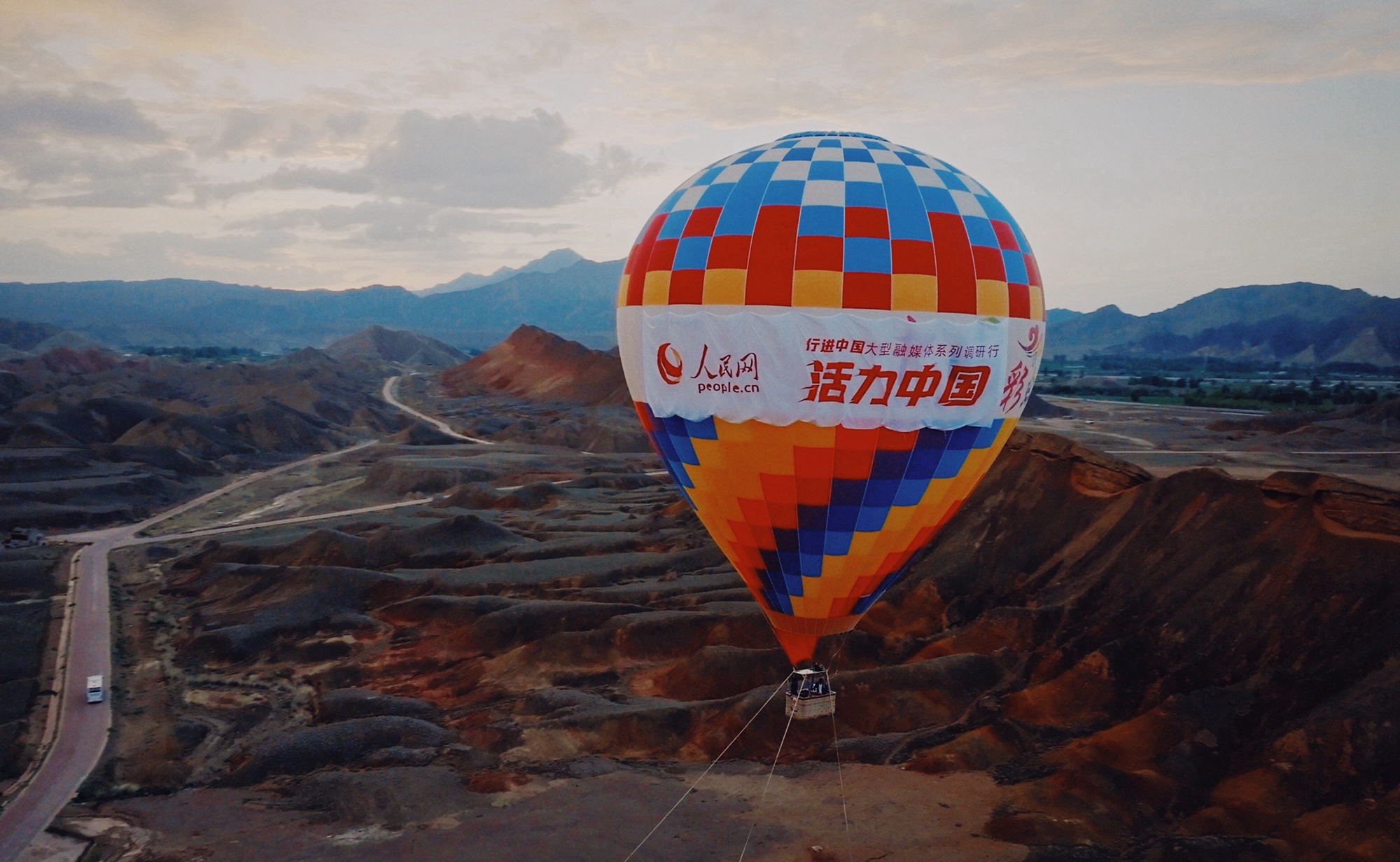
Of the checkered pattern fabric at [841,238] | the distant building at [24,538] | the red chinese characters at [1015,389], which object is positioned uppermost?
the checkered pattern fabric at [841,238]

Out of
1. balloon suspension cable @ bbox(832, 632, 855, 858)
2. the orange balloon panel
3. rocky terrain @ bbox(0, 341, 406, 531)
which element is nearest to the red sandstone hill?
rocky terrain @ bbox(0, 341, 406, 531)

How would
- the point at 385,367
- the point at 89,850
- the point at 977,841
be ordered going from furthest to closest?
the point at 385,367, the point at 89,850, the point at 977,841

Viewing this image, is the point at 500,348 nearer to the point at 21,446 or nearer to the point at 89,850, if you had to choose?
the point at 21,446

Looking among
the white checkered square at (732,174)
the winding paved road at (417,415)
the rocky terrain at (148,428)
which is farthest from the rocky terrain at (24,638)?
the winding paved road at (417,415)

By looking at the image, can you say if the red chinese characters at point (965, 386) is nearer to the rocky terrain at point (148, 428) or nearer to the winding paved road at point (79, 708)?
the winding paved road at point (79, 708)


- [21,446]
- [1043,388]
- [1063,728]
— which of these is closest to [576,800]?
[1063,728]

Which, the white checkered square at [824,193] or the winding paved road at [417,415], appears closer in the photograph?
the white checkered square at [824,193]

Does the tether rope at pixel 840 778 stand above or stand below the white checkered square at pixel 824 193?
below
